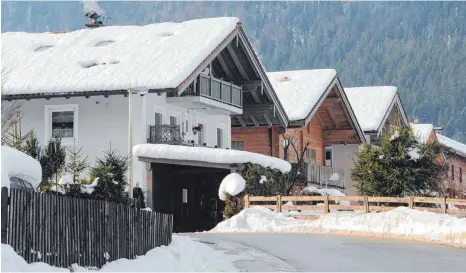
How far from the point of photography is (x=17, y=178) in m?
18.5

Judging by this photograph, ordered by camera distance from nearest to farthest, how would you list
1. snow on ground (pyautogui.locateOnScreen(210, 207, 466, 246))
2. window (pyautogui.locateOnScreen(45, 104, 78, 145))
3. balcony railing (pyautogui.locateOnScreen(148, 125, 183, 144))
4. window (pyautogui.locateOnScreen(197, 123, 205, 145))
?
snow on ground (pyautogui.locateOnScreen(210, 207, 466, 246)) < balcony railing (pyautogui.locateOnScreen(148, 125, 183, 144)) < window (pyautogui.locateOnScreen(45, 104, 78, 145)) < window (pyautogui.locateOnScreen(197, 123, 205, 145))

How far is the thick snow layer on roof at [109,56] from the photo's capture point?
42531 mm

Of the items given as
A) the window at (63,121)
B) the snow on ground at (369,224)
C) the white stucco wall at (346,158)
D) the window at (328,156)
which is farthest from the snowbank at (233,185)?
the window at (328,156)

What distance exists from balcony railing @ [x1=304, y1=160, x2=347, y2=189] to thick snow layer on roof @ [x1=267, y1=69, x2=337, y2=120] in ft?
9.54

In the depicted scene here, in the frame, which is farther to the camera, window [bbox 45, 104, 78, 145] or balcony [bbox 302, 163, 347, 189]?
balcony [bbox 302, 163, 347, 189]

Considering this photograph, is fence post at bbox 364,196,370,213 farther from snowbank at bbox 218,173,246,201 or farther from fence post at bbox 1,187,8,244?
fence post at bbox 1,187,8,244

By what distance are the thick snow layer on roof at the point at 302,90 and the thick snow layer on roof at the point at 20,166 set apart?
36650 mm

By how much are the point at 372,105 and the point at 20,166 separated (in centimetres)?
5080

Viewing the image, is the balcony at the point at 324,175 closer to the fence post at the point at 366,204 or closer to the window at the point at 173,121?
the window at the point at 173,121

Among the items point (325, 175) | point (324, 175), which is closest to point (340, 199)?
point (324, 175)

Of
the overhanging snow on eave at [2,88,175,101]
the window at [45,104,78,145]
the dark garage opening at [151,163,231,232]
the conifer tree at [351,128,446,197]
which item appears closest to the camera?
the conifer tree at [351,128,446,197]

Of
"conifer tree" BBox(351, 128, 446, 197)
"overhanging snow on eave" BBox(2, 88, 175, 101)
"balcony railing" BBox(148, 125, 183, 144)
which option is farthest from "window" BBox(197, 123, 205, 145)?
"conifer tree" BBox(351, 128, 446, 197)

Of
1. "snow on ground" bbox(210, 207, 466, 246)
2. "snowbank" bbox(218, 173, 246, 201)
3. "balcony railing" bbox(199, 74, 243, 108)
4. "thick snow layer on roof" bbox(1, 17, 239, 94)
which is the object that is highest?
"thick snow layer on roof" bbox(1, 17, 239, 94)

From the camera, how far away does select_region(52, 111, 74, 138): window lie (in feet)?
143
